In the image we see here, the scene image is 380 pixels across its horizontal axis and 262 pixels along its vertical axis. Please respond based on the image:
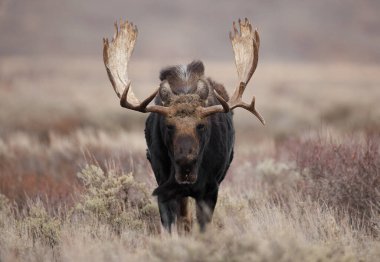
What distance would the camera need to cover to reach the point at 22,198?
10891 mm

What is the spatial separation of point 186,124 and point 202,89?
0.65 m

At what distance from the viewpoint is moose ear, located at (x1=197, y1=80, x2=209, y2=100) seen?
7.04 m

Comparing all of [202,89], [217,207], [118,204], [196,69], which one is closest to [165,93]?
[202,89]

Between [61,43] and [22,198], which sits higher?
[61,43]

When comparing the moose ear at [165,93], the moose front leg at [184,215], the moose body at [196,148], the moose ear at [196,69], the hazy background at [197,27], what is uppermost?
the hazy background at [197,27]

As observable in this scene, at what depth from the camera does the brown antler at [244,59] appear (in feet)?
23.5

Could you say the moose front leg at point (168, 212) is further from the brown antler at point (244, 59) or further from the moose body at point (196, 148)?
the brown antler at point (244, 59)

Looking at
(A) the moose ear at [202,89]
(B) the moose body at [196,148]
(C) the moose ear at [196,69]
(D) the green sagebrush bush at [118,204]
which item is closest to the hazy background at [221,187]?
(D) the green sagebrush bush at [118,204]

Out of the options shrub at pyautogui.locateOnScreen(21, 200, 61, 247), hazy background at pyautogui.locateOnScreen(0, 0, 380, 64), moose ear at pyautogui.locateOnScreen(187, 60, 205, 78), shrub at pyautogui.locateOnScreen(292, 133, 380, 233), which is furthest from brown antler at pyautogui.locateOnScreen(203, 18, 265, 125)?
hazy background at pyautogui.locateOnScreen(0, 0, 380, 64)

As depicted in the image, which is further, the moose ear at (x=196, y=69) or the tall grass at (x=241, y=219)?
the moose ear at (x=196, y=69)

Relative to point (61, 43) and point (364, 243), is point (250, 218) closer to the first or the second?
point (364, 243)

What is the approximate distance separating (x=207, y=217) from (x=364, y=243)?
1.65 metres

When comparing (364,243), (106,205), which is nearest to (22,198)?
(106,205)

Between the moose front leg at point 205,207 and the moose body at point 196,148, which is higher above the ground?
the moose body at point 196,148
